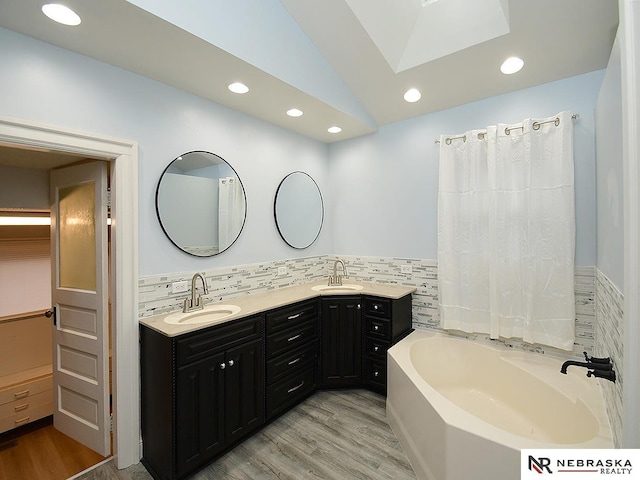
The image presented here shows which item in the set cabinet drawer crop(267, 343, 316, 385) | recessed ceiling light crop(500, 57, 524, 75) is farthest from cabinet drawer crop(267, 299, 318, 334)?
recessed ceiling light crop(500, 57, 524, 75)

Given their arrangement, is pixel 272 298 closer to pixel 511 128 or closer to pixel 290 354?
pixel 290 354

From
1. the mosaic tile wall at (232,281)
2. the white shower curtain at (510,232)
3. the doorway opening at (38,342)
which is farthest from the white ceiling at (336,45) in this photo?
the mosaic tile wall at (232,281)

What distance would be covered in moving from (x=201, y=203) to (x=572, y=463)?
2679 mm

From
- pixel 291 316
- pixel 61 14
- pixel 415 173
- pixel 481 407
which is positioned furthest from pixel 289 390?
pixel 61 14

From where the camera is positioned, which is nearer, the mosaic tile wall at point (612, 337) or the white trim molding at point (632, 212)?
the white trim molding at point (632, 212)

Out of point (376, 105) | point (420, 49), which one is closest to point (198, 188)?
point (376, 105)

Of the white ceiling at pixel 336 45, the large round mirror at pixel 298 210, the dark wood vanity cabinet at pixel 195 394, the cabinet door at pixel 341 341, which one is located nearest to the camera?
the white ceiling at pixel 336 45

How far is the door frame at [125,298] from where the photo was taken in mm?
1912

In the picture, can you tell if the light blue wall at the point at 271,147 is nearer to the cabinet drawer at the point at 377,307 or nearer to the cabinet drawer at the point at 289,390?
the cabinet drawer at the point at 377,307

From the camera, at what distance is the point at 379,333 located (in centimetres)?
268

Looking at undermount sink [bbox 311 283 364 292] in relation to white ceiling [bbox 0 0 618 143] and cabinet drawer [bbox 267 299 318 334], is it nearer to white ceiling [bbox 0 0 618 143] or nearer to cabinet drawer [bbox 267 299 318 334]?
cabinet drawer [bbox 267 299 318 334]

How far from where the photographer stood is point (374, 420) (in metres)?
2.38

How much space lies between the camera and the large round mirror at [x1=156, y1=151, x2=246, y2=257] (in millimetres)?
2195

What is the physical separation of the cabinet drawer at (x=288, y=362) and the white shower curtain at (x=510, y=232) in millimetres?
1276
